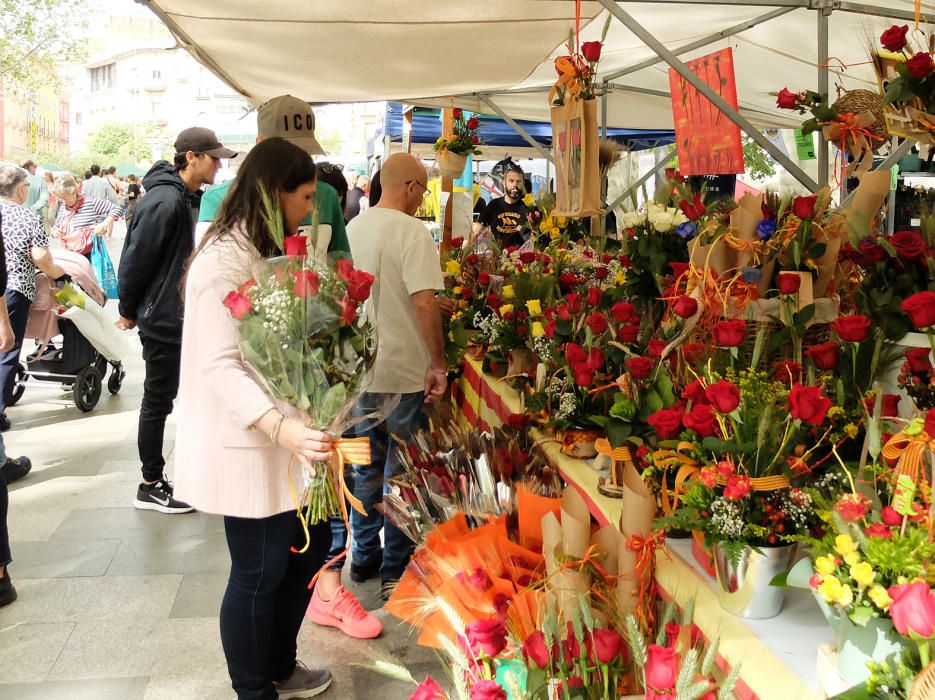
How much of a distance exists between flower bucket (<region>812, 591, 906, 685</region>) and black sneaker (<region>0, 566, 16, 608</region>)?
314cm

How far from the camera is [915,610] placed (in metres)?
1.02

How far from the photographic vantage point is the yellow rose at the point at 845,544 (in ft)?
3.81

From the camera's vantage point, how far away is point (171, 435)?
5.98 m

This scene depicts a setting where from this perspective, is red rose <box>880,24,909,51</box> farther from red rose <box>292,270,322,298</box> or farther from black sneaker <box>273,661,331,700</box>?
black sneaker <box>273,661,331,700</box>

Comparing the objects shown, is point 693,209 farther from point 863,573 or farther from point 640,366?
point 863,573

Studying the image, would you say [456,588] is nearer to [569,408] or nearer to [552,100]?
[569,408]

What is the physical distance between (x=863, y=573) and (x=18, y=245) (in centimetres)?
503

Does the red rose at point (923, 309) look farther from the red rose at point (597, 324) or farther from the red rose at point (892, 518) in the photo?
the red rose at point (597, 324)

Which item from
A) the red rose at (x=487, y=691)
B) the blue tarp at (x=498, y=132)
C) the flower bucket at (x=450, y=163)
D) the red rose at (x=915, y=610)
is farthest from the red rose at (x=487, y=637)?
the blue tarp at (x=498, y=132)

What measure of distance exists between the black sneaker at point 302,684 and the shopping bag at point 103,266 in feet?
27.9

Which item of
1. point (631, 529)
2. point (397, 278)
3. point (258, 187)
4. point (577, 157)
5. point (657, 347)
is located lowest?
point (631, 529)

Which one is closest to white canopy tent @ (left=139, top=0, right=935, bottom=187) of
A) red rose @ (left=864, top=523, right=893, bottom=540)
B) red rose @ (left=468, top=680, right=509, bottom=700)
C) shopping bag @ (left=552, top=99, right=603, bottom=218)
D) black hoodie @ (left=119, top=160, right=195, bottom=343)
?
shopping bag @ (left=552, top=99, right=603, bottom=218)

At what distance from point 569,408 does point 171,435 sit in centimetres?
422

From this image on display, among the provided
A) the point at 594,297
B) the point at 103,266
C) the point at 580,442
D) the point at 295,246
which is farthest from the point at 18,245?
the point at 103,266
